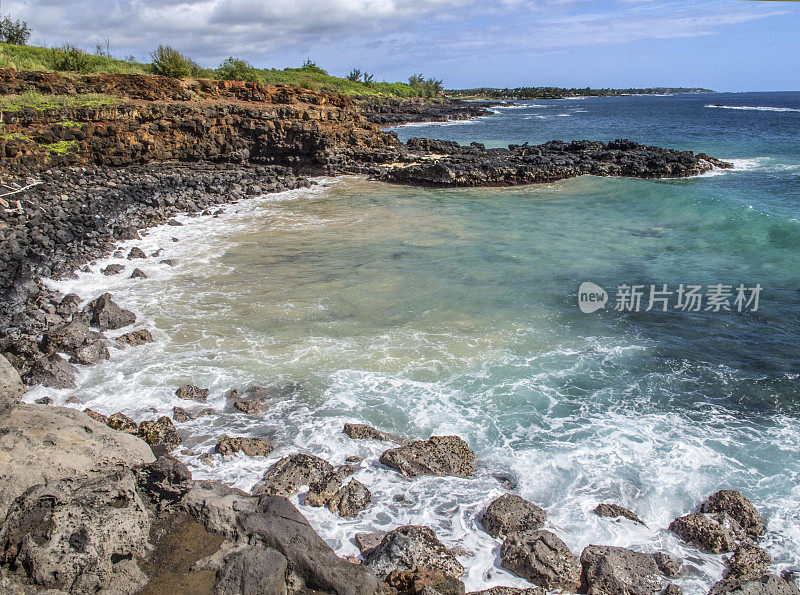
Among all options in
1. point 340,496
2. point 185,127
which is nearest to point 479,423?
point 340,496

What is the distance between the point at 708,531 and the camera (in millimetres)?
5770

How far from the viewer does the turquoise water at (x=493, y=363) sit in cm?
651

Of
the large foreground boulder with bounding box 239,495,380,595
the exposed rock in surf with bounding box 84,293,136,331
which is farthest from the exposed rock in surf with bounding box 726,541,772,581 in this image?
the exposed rock in surf with bounding box 84,293,136,331

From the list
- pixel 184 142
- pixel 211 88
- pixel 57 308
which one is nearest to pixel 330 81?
pixel 211 88

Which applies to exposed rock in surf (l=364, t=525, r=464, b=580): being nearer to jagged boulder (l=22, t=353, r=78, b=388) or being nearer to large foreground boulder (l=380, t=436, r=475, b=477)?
large foreground boulder (l=380, t=436, r=475, b=477)

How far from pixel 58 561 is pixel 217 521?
1222mm

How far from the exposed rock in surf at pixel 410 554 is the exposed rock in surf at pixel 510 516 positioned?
74 cm

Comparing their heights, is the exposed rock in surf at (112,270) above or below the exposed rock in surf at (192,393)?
above

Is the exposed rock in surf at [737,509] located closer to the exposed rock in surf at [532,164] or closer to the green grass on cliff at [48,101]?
the exposed rock in surf at [532,164]

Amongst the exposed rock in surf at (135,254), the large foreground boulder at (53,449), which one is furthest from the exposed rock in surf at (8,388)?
the exposed rock in surf at (135,254)

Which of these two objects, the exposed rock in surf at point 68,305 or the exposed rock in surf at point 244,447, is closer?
the exposed rock in surf at point 244,447

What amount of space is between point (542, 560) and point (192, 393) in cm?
579

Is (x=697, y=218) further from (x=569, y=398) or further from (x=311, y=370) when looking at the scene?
(x=311, y=370)

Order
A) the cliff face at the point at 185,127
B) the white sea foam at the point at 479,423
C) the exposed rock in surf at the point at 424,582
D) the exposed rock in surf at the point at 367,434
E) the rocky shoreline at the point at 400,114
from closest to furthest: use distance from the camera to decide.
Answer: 1. the exposed rock in surf at the point at 424,582
2. the white sea foam at the point at 479,423
3. the exposed rock in surf at the point at 367,434
4. the cliff face at the point at 185,127
5. the rocky shoreline at the point at 400,114
